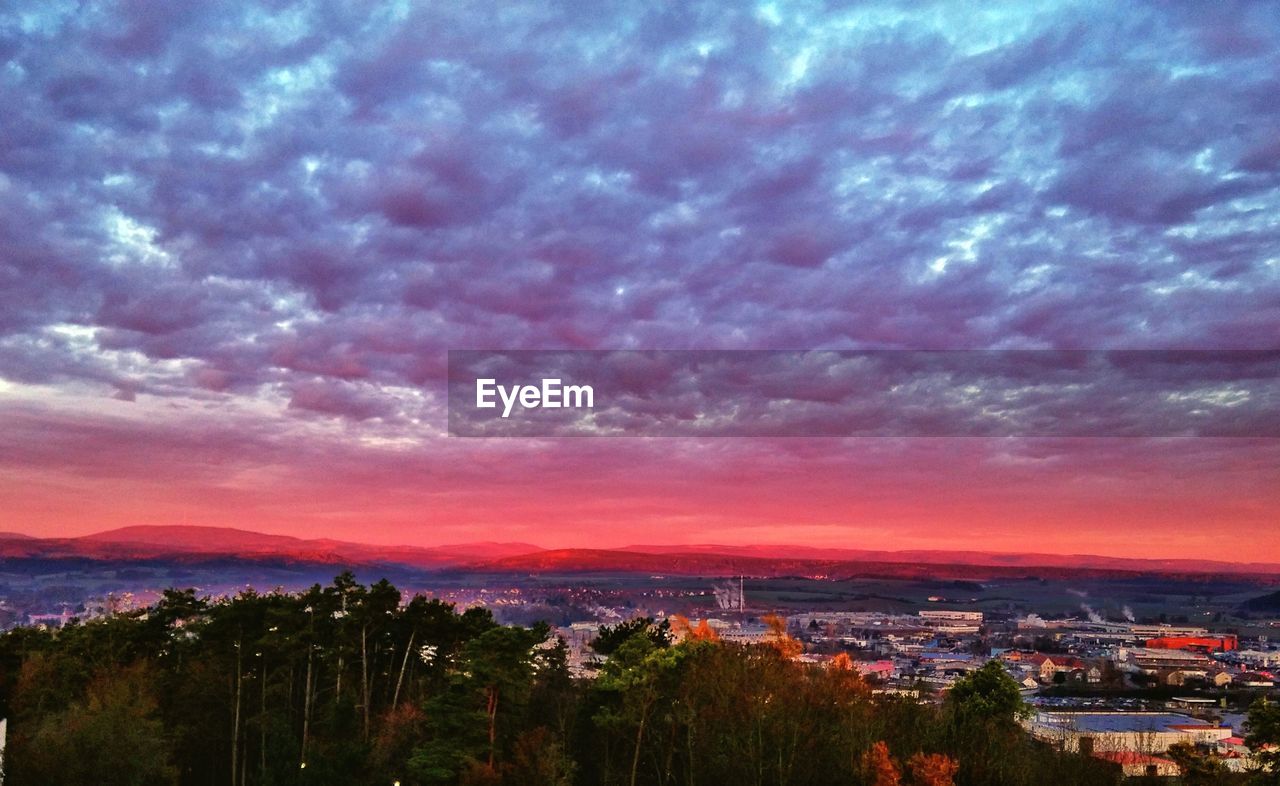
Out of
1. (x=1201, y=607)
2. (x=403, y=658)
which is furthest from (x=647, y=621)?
(x=1201, y=607)

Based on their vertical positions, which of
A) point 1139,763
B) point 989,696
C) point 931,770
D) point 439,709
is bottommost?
point 1139,763

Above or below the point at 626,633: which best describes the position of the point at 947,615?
below

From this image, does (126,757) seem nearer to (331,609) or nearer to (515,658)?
(515,658)

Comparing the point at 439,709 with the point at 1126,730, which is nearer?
the point at 439,709

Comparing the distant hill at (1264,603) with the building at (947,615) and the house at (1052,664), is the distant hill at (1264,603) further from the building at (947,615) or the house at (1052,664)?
the building at (947,615)

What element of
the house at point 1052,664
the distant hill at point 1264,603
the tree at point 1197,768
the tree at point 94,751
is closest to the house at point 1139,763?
the tree at point 1197,768

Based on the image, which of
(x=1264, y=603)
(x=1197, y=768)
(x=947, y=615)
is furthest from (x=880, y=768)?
(x=947, y=615)

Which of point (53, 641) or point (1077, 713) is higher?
point (53, 641)

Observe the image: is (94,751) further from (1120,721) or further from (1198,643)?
(1198,643)
